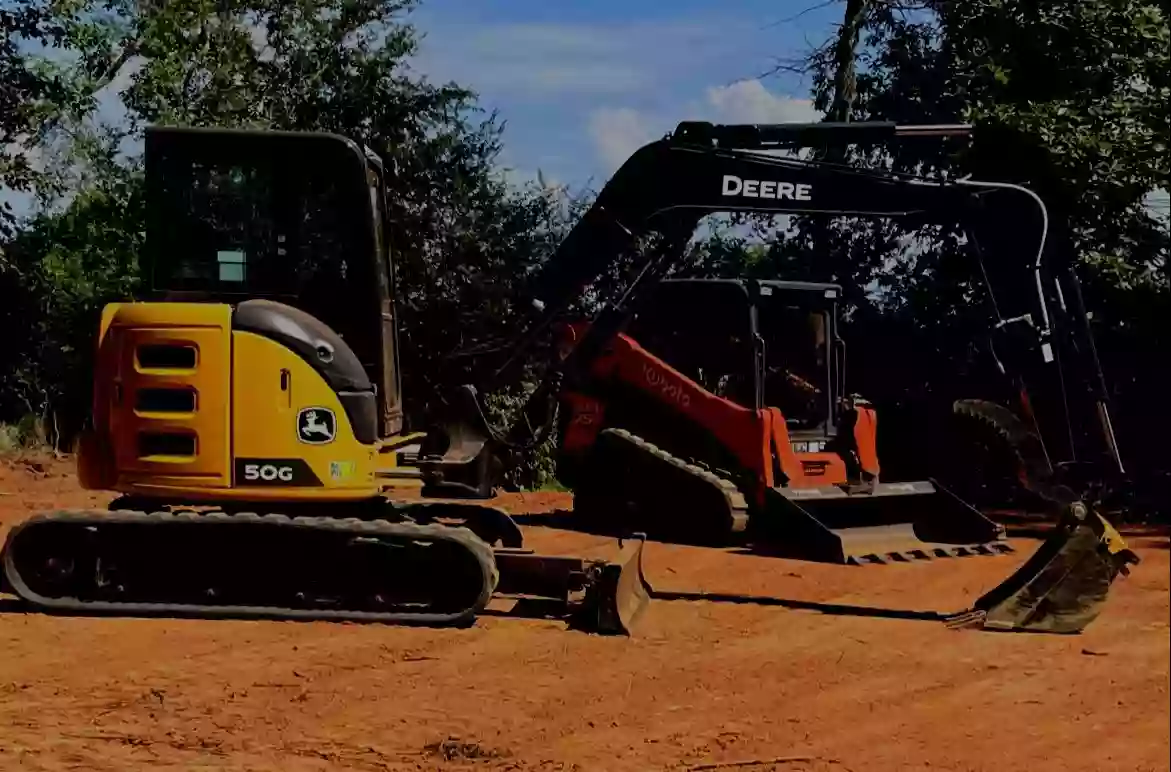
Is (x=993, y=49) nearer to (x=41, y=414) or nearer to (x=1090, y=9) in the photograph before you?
(x=1090, y=9)

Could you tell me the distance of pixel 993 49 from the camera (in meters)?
12.8

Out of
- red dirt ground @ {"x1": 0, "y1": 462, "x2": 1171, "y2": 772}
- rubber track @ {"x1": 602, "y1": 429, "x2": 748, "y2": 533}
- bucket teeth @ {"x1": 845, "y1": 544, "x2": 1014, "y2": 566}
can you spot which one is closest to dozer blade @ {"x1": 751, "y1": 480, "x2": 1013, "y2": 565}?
bucket teeth @ {"x1": 845, "y1": 544, "x2": 1014, "y2": 566}

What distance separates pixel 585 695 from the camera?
6.17 meters

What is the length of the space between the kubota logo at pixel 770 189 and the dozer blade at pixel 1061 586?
308cm

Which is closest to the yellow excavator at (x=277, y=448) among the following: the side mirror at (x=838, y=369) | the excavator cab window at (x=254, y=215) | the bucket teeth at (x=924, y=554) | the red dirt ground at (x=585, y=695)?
the excavator cab window at (x=254, y=215)

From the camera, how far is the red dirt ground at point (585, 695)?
519 cm

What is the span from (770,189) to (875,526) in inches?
125

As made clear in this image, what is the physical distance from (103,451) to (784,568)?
4.82 metres

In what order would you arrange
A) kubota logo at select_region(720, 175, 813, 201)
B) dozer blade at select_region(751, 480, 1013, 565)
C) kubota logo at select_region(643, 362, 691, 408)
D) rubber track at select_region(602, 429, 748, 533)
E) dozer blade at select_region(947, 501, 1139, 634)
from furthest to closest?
1. kubota logo at select_region(643, 362, 691, 408)
2. rubber track at select_region(602, 429, 748, 533)
3. dozer blade at select_region(751, 480, 1013, 565)
4. kubota logo at select_region(720, 175, 813, 201)
5. dozer blade at select_region(947, 501, 1139, 634)

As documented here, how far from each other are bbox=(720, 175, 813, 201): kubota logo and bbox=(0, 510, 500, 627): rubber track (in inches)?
132

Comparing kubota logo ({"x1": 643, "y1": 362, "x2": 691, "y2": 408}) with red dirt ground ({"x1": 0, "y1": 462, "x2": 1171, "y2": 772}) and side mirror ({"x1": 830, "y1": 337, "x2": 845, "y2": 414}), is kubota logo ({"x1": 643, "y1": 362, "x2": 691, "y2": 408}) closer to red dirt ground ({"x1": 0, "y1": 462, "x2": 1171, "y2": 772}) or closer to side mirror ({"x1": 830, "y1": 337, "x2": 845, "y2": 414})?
side mirror ({"x1": 830, "y1": 337, "x2": 845, "y2": 414})

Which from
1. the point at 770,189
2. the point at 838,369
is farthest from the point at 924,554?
the point at 770,189

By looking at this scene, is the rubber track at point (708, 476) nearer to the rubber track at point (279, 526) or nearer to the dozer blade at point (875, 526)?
the dozer blade at point (875, 526)

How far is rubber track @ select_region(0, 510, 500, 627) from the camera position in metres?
7.54
